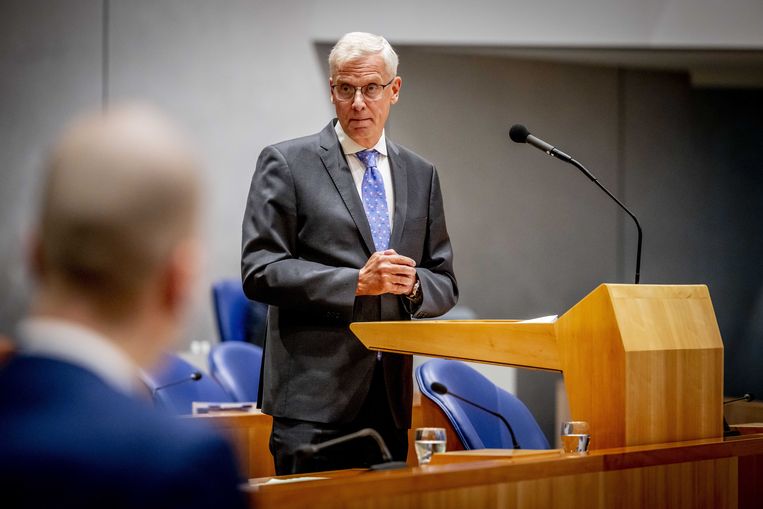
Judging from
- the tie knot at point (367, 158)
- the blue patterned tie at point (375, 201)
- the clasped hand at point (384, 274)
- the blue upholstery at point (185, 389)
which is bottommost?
the blue upholstery at point (185, 389)

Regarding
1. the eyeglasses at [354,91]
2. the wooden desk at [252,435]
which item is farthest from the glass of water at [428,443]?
the wooden desk at [252,435]

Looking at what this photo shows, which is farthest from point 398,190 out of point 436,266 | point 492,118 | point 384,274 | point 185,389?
point 492,118

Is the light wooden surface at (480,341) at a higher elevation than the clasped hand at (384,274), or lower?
lower

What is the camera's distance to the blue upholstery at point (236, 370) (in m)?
4.06

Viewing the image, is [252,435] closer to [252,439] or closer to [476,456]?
[252,439]

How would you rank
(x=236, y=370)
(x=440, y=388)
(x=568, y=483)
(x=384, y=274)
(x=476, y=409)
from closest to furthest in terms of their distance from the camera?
(x=568, y=483)
(x=384, y=274)
(x=440, y=388)
(x=476, y=409)
(x=236, y=370)

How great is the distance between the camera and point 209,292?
639 centimetres

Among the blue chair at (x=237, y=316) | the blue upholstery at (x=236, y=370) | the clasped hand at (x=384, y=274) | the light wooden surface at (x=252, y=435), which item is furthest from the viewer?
the blue chair at (x=237, y=316)

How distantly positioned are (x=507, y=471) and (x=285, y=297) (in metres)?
0.87

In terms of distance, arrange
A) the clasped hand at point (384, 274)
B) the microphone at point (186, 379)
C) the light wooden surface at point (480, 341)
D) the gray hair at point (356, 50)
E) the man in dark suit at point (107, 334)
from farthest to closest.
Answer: the microphone at point (186, 379) < the gray hair at point (356, 50) < the clasped hand at point (384, 274) < the light wooden surface at point (480, 341) < the man in dark suit at point (107, 334)

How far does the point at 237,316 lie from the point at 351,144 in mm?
3332

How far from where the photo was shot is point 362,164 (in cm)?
268

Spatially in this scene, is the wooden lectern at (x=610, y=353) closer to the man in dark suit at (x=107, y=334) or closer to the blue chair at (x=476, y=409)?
the blue chair at (x=476, y=409)

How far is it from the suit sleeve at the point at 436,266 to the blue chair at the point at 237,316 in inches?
121
